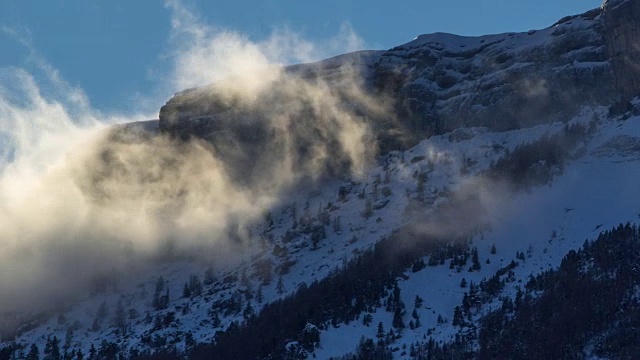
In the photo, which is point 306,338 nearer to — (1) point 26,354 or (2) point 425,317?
(2) point 425,317

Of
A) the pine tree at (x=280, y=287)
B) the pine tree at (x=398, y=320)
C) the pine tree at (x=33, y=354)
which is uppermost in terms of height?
the pine tree at (x=280, y=287)

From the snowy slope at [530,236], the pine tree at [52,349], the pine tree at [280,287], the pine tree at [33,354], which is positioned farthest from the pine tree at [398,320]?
the pine tree at [33,354]

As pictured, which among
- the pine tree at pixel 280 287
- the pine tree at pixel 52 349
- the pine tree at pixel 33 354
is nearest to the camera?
the pine tree at pixel 52 349

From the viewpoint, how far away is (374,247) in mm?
191250

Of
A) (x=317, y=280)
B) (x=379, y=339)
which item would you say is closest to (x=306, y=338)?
(x=379, y=339)

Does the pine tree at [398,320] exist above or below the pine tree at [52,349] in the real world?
below

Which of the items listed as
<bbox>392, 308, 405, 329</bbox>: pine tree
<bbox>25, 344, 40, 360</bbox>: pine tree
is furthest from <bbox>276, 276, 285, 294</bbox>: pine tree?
<bbox>25, 344, 40, 360</bbox>: pine tree

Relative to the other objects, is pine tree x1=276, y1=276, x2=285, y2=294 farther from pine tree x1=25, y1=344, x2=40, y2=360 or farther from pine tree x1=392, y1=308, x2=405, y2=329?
pine tree x1=25, y1=344, x2=40, y2=360

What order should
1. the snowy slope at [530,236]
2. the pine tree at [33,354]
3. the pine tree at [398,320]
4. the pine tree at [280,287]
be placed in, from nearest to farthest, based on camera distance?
the pine tree at [398,320], the snowy slope at [530,236], the pine tree at [33,354], the pine tree at [280,287]

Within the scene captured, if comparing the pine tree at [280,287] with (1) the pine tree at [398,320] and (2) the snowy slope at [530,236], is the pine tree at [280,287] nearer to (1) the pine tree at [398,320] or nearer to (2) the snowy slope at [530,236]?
(2) the snowy slope at [530,236]

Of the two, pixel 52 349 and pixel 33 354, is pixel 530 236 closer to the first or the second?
pixel 52 349

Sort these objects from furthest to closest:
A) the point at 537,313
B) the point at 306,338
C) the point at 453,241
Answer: the point at 453,241 < the point at 306,338 < the point at 537,313

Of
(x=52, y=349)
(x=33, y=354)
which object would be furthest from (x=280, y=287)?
(x=33, y=354)

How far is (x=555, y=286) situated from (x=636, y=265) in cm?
1042
